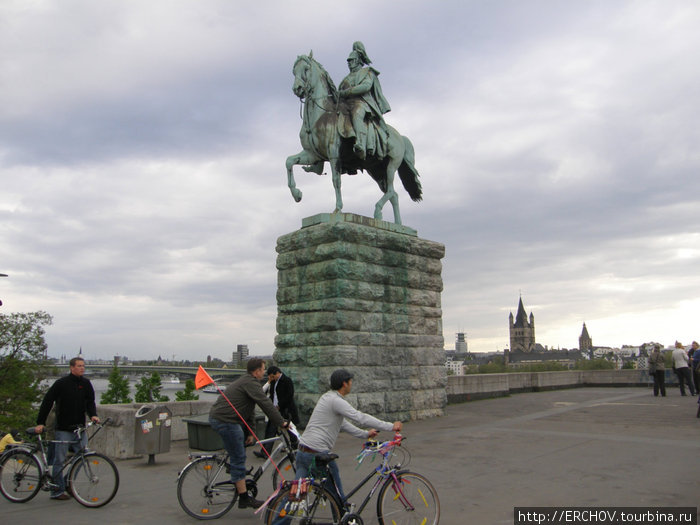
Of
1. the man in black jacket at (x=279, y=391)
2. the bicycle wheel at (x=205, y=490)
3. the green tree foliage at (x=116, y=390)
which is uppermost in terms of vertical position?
the man in black jacket at (x=279, y=391)

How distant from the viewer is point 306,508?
15.8 feet

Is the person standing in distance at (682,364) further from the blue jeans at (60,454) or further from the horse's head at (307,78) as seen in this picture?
the blue jeans at (60,454)

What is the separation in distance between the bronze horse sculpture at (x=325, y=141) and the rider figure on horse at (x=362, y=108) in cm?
17

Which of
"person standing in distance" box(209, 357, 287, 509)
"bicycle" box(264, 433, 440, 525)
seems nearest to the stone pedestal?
"person standing in distance" box(209, 357, 287, 509)

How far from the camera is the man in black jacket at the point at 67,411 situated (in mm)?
6914

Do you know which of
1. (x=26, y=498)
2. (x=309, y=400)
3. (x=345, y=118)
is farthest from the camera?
(x=345, y=118)

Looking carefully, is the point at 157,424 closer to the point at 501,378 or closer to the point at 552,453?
the point at 552,453

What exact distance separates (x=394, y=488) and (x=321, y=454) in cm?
71

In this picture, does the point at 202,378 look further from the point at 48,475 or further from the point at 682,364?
the point at 682,364

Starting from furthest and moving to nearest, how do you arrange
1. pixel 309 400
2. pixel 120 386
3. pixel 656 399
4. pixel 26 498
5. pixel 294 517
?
pixel 120 386, pixel 656 399, pixel 309 400, pixel 26 498, pixel 294 517

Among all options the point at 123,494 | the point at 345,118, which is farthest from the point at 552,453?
the point at 345,118

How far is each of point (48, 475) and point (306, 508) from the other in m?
3.91

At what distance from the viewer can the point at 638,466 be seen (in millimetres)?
7820

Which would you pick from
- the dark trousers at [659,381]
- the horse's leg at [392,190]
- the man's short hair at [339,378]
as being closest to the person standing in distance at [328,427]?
the man's short hair at [339,378]
